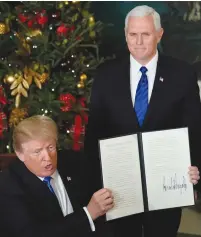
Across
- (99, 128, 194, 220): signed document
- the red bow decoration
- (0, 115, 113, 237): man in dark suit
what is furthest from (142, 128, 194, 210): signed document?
the red bow decoration

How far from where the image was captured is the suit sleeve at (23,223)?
2.31m

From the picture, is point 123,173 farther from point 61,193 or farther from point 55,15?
point 55,15

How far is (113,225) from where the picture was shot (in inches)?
113

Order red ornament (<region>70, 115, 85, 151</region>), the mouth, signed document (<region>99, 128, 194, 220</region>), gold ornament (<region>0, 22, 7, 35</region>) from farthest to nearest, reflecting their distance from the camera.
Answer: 1. red ornament (<region>70, 115, 85, 151</region>)
2. gold ornament (<region>0, 22, 7, 35</region>)
3. signed document (<region>99, 128, 194, 220</region>)
4. the mouth

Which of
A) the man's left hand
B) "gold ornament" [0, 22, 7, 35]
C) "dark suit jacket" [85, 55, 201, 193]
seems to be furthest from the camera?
"gold ornament" [0, 22, 7, 35]

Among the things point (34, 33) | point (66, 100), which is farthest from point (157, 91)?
point (34, 33)

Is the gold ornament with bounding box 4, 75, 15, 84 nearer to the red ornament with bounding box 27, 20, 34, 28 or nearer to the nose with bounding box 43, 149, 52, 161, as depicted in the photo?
the red ornament with bounding box 27, 20, 34, 28

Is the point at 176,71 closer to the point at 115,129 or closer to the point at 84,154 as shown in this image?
the point at 115,129

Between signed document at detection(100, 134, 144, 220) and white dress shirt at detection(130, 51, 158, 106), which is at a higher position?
white dress shirt at detection(130, 51, 158, 106)

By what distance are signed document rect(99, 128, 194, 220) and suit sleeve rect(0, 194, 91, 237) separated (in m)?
0.29

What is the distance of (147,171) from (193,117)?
458 millimetres

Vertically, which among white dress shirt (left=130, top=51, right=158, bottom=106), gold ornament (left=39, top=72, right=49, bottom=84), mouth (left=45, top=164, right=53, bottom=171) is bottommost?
mouth (left=45, top=164, right=53, bottom=171)

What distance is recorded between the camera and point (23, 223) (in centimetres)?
231

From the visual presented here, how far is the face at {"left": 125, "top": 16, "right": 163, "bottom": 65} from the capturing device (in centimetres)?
270
